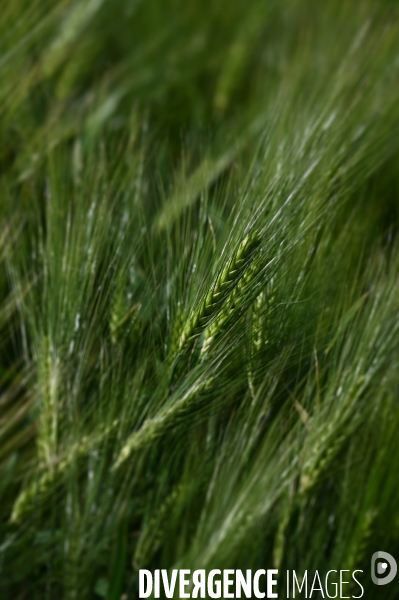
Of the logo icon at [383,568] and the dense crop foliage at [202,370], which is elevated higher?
the dense crop foliage at [202,370]

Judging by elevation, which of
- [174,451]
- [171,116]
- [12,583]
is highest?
[171,116]

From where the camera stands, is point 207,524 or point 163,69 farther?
point 163,69

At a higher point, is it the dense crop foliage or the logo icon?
the dense crop foliage

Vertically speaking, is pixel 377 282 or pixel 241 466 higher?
pixel 377 282

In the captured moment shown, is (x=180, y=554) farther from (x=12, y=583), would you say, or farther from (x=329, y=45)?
(x=329, y=45)

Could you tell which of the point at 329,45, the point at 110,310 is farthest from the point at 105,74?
the point at 110,310

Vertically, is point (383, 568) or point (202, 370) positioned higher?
point (202, 370)

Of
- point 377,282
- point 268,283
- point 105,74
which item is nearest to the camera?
point 268,283

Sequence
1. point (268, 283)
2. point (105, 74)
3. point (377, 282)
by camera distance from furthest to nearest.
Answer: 1. point (105, 74)
2. point (377, 282)
3. point (268, 283)
